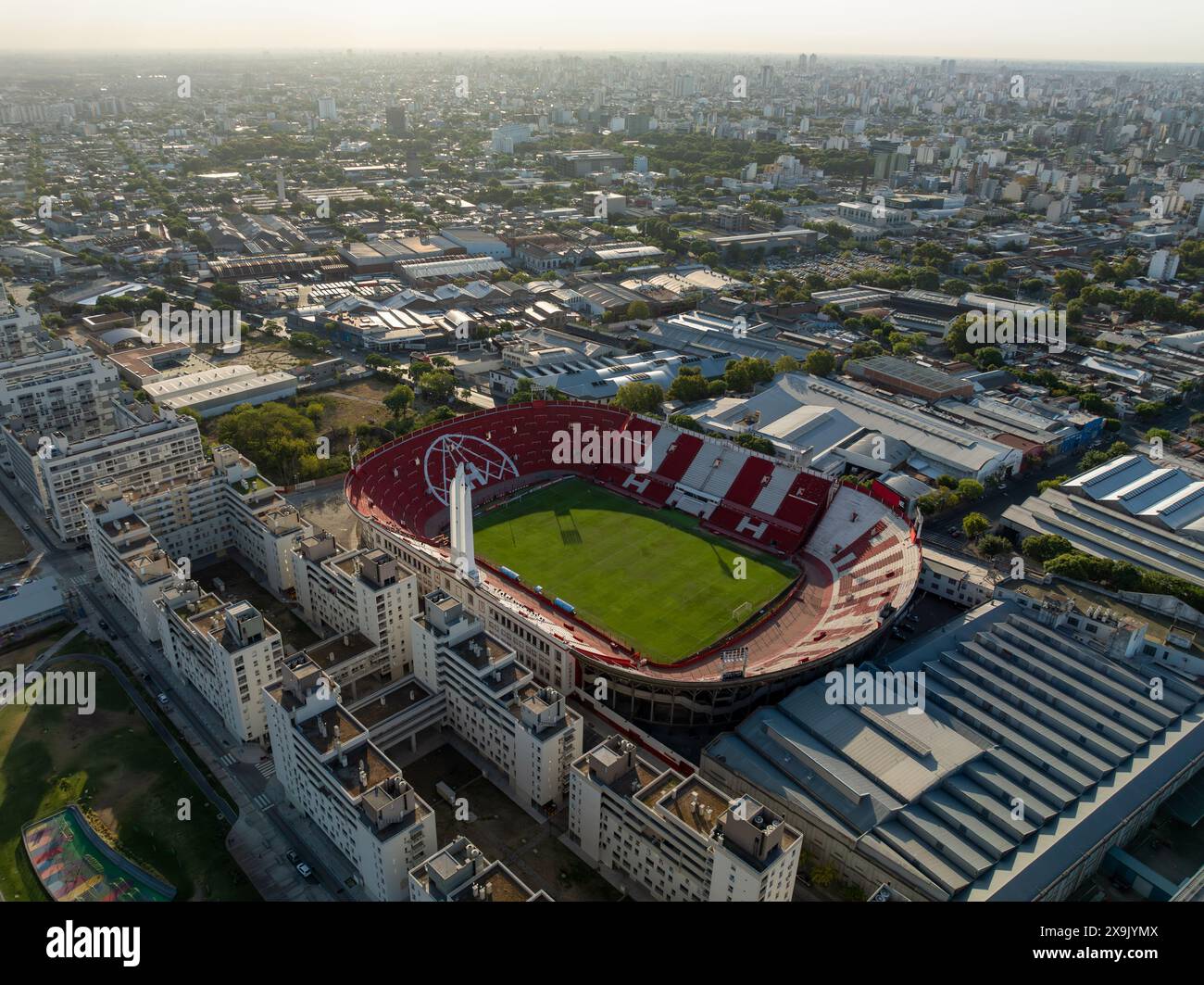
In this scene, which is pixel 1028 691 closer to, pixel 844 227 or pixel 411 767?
pixel 411 767

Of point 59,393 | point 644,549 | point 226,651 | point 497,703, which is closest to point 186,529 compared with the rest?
point 226,651

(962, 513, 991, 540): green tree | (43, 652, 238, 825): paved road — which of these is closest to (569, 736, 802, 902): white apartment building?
(43, 652, 238, 825): paved road

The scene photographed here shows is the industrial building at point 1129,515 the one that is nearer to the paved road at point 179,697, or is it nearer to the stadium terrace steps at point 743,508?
the stadium terrace steps at point 743,508

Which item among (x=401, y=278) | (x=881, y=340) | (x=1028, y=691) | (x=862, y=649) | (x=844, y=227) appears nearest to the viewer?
(x=1028, y=691)

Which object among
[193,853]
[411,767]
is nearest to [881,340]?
[411,767]

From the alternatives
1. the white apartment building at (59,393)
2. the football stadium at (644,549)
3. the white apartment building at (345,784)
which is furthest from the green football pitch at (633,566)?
the white apartment building at (59,393)

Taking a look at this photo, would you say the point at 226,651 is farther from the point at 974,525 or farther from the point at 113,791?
the point at 974,525
